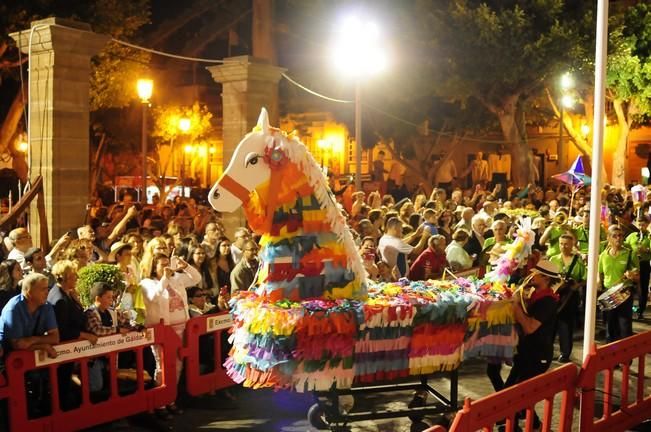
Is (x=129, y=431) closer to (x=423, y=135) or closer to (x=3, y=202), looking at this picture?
(x=3, y=202)

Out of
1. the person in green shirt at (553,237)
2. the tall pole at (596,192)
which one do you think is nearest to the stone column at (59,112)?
the person in green shirt at (553,237)

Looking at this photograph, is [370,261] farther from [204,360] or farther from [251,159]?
[251,159]

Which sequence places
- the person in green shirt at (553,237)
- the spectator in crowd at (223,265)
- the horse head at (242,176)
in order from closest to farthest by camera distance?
the horse head at (242,176)
the spectator in crowd at (223,265)
the person in green shirt at (553,237)

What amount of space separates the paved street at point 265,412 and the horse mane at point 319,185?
1.86 metres

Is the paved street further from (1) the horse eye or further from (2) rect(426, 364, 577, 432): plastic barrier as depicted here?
(1) the horse eye

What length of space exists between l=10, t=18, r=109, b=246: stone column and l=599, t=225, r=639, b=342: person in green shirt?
7.99 metres

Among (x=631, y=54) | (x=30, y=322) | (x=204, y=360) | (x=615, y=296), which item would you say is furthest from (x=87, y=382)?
Answer: (x=631, y=54)

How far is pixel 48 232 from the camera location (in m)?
11.7

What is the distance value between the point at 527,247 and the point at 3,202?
14.4 m

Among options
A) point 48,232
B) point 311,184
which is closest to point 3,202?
point 48,232

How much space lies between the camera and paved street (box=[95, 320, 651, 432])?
7.50 metres

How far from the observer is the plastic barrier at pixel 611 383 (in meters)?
6.39

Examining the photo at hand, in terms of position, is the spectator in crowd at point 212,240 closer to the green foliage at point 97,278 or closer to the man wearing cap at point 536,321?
the green foliage at point 97,278

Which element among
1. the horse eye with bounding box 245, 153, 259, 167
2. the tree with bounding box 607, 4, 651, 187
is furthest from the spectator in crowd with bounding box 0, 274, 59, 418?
the tree with bounding box 607, 4, 651, 187
